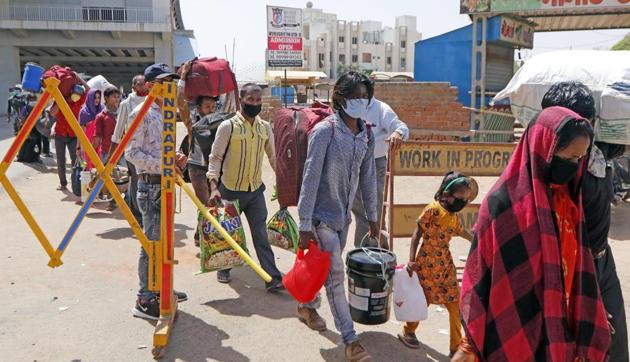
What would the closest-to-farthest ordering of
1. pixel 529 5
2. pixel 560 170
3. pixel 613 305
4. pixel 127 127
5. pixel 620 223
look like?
pixel 560 170 → pixel 613 305 → pixel 127 127 → pixel 620 223 → pixel 529 5

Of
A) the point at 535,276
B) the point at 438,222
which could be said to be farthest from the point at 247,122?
the point at 535,276

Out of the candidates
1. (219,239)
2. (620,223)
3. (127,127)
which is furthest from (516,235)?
(620,223)

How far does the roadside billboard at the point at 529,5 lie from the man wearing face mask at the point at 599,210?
476 inches

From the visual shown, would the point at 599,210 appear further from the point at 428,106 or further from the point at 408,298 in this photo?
the point at 428,106

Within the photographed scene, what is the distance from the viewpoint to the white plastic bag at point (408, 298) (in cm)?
372

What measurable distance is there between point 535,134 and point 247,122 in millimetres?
3014

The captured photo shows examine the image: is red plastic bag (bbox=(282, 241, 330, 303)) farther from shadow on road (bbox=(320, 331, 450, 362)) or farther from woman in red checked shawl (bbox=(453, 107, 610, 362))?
woman in red checked shawl (bbox=(453, 107, 610, 362))

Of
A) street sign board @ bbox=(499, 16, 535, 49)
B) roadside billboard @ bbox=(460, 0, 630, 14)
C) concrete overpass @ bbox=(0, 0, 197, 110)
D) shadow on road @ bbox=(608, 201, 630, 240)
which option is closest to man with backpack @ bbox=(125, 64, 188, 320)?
shadow on road @ bbox=(608, 201, 630, 240)

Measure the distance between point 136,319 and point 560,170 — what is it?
3320 millimetres

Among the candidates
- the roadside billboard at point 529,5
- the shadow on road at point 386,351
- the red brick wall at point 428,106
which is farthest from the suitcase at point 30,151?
the shadow on road at point 386,351

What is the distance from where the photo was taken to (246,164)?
4773 millimetres

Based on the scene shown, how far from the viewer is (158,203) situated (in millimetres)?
4199

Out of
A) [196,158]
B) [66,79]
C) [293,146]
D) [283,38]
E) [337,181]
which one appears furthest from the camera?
[283,38]

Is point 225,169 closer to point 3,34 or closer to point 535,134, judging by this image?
point 535,134
